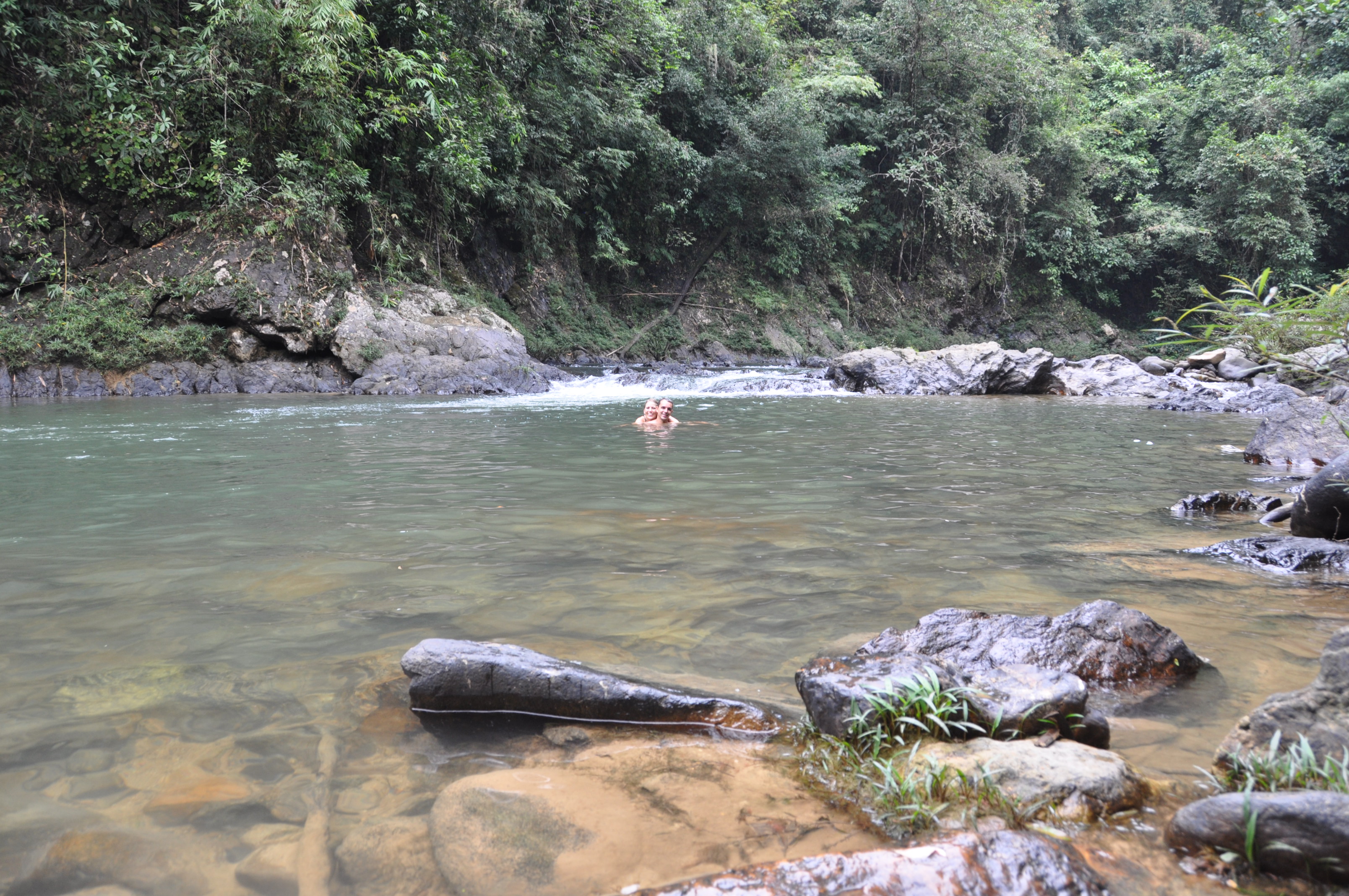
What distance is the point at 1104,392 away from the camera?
55.9 ft

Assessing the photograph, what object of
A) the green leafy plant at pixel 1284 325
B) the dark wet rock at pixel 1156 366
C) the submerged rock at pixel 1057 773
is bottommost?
the submerged rock at pixel 1057 773

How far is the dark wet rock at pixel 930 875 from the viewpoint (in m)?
1.41

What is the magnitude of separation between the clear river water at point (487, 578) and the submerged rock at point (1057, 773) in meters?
0.23

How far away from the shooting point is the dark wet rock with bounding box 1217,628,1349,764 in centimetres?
175

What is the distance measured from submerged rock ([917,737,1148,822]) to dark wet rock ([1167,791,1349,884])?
162mm

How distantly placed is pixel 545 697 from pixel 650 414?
7487mm

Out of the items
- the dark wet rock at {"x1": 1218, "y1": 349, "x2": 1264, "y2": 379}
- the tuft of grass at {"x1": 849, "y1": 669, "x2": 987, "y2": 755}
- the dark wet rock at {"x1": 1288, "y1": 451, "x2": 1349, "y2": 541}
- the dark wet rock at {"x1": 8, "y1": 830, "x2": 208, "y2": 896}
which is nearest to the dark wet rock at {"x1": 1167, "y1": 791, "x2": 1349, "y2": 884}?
the tuft of grass at {"x1": 849, "y1": 669, "x2": 987, "y2": 755}

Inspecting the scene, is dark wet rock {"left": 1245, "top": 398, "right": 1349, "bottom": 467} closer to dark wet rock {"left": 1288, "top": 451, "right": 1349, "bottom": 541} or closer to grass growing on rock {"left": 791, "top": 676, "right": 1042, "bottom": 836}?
dark wet rock {"left": 1288, "top": 451, "right": 1349, "bottom": 541}

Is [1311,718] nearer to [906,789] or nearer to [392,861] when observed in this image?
[906,789]

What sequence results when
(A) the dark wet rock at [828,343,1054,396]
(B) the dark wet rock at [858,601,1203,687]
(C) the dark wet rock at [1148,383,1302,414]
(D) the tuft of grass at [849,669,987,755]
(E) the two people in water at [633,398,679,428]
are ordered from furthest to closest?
(A) the dark wet rock at [828,343,1054,396] < (C) the dark wet rock at [1148,383,1302,414] < (E) the two people in water at [633,398,679,428] < (B) the dark wet rock at [858,601,1203,687] < (D) the tuft of grass at [849,669,987,755]

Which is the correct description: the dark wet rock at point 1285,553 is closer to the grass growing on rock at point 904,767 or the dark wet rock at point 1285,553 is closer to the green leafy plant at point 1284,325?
the green leafy plant at point 1284,325

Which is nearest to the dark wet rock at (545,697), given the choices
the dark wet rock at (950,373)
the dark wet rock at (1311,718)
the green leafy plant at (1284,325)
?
the dark wet rock at (1311,718)

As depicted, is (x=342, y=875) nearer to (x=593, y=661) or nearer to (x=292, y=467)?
(x=593, y=661)

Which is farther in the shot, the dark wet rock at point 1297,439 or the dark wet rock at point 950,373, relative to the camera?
the dark wet rock at point 950,373
